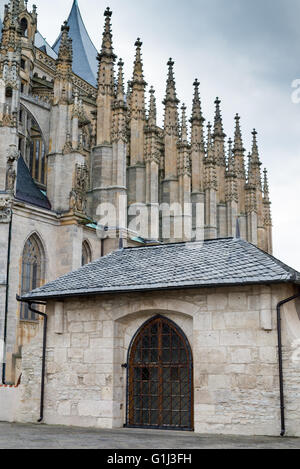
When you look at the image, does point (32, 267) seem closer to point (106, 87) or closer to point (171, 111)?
point (106, 87)

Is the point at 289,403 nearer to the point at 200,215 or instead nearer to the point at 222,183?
the point at 200,215

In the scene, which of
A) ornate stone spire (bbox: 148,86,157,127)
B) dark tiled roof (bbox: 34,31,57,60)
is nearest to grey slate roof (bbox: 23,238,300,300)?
ornate stone spire (bbox: 148,86,157,127)

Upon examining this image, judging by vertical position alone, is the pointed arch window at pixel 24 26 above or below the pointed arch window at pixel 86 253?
above

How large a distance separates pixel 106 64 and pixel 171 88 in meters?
6.67

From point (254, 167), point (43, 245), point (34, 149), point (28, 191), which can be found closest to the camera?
point (43, 245)

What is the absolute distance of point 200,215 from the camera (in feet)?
126

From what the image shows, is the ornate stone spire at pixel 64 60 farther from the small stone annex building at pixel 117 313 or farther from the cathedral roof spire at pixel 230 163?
the cathedral roof spire at pixel 230 163

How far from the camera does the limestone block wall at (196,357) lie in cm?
1316

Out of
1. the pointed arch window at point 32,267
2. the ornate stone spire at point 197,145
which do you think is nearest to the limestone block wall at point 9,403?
the pointed arch window at point 32,267

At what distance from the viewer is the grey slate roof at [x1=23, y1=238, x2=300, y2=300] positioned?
44.3 feet

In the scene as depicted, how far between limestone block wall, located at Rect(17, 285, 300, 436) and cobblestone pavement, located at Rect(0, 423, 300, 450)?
723 mm

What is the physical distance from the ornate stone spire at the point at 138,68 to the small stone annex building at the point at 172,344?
20.4m

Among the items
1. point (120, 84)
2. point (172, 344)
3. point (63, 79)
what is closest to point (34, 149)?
point (63, 79)

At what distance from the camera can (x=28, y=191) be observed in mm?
26953
